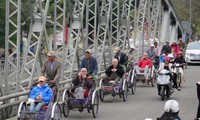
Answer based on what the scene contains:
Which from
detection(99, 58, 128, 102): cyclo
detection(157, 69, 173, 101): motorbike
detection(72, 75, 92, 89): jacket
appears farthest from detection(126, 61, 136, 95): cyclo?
detection(72, 75, 92, 89): jacket

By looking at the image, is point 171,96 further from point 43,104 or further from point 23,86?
point 43,104

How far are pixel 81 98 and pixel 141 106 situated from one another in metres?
3.39

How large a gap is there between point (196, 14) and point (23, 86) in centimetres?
7760

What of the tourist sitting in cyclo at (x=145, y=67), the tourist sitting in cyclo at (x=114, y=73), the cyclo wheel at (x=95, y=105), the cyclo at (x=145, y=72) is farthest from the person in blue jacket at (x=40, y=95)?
the tourist sitting in cyclo at (x=145, y=67)

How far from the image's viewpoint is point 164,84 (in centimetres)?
2030

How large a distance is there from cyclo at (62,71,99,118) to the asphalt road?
282 millimetres

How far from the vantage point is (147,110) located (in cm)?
1777

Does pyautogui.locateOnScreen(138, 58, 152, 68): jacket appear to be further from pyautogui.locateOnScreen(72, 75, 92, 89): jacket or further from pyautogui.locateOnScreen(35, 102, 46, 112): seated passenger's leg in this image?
pyautogui.locateOnScreen(35, 102, 46, 112): seated passenger's leg

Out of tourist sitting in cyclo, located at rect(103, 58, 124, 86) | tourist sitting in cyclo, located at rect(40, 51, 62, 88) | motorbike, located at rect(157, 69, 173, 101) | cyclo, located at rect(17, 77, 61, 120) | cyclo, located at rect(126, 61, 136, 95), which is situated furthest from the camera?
cyclo, located at rect(126, 61, 136, 95)

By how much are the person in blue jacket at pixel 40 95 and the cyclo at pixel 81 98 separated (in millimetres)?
1857

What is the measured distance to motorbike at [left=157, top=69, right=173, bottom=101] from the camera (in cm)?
2034

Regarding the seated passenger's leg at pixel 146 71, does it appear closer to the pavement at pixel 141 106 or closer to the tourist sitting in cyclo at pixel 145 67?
the tourist sitting in cyclo at pixel 145 67

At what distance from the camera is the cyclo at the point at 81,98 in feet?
52.1

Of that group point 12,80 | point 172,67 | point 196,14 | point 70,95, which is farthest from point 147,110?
point 196,14
